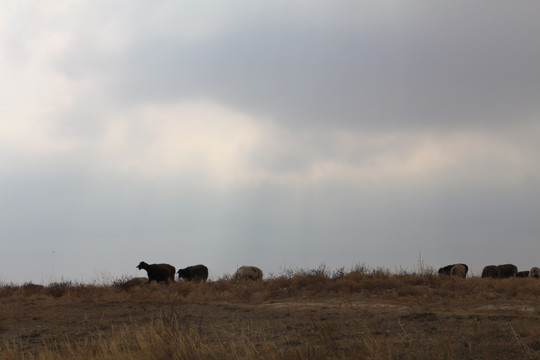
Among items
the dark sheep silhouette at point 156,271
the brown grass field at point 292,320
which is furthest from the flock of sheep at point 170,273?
the brown grass field at point 292,320

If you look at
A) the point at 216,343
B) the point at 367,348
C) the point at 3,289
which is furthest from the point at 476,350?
the point at 3,289

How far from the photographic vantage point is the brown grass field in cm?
802

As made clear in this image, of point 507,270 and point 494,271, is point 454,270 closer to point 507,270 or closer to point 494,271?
point 494,271

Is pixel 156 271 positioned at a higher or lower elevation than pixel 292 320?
higher

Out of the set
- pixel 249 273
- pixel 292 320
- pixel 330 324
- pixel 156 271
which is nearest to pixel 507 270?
pixel 249 273

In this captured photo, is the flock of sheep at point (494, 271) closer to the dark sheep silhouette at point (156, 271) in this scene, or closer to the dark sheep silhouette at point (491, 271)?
the dark sheep silhouette at point (491, 271)

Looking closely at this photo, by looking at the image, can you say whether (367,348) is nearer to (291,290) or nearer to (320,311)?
(320,311)

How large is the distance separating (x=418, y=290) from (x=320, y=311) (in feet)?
17.8

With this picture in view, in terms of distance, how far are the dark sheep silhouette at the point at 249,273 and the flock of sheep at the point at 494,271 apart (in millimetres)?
10739

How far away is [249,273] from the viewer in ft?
95.7

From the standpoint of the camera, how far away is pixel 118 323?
509 inches

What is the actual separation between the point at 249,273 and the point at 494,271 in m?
15.7

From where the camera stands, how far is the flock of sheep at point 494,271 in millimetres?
31469

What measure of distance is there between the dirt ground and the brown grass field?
31 mm
